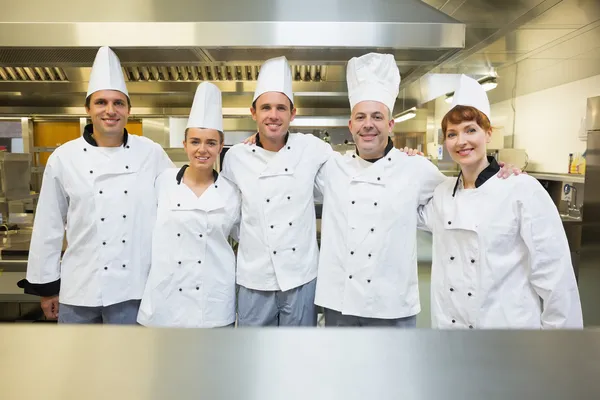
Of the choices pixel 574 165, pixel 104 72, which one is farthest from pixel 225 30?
pixel 574 165

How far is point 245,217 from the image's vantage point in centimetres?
161

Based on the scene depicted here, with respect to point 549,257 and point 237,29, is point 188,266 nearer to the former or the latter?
point 237,29

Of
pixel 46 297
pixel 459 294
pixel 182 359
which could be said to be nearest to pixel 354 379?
pixel 182 359

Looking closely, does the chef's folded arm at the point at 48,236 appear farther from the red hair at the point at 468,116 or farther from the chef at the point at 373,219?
the red hair at the point at 468,116

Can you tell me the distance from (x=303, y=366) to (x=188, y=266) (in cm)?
115

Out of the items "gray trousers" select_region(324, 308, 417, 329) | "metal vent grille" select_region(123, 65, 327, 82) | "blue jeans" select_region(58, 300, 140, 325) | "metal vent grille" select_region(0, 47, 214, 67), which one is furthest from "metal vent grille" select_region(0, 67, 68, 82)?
"gray trousers" select_region(324, 308, 417, 329)

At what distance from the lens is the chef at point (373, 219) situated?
4.92 feet

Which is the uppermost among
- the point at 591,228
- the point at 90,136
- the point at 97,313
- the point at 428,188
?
the point at 90,136

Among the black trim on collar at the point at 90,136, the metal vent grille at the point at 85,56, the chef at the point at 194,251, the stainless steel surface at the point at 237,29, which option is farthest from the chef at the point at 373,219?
the black trim on collar at the point at 90,136

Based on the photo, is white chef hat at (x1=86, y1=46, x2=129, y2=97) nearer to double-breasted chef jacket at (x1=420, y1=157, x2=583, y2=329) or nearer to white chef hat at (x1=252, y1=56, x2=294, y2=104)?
white chef hat at (x1=252, y1=56, x2=294, y2=104)

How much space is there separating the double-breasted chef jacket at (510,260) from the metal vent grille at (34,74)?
2.40m

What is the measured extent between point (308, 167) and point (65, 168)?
3.02ft

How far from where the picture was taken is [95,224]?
5.13 ft

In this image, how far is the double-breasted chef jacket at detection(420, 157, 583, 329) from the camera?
1.26 meters
